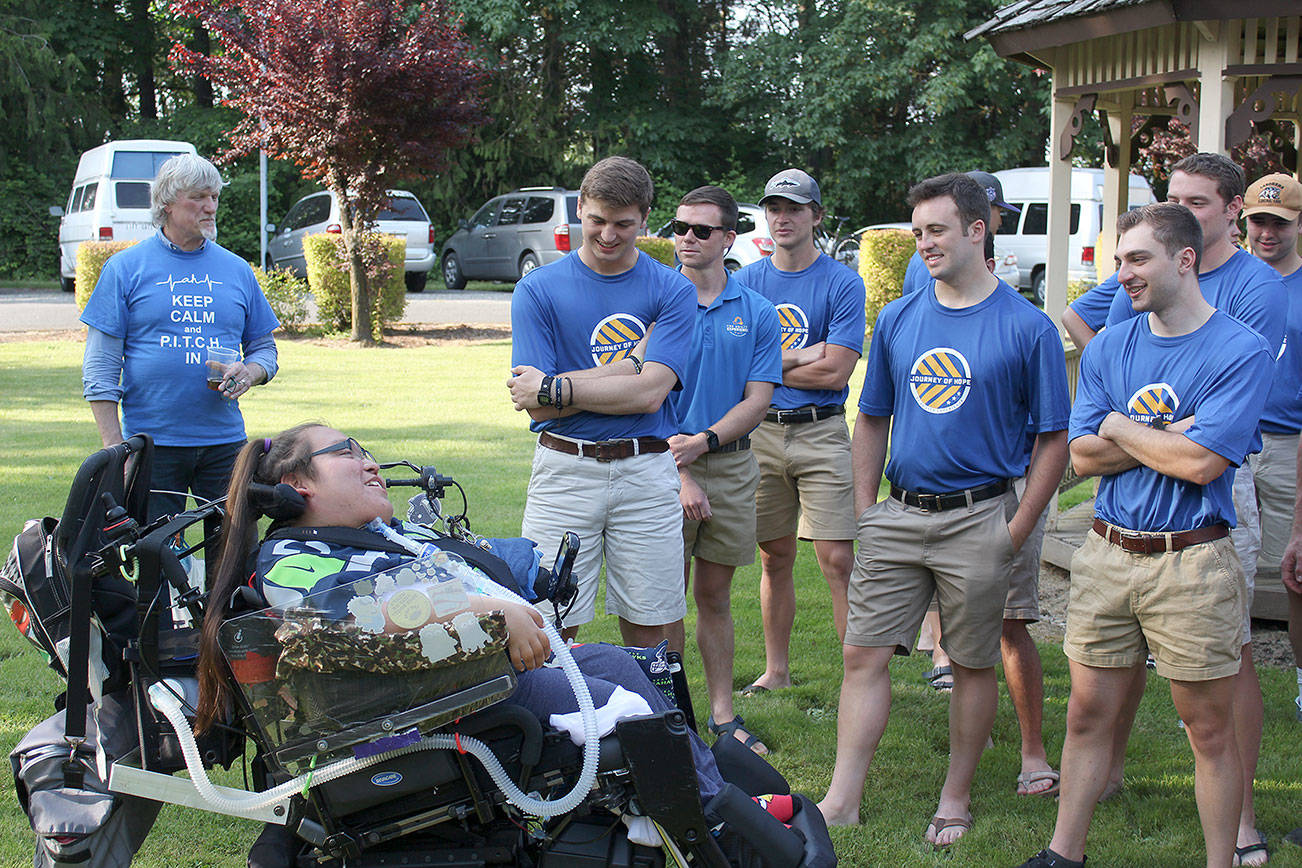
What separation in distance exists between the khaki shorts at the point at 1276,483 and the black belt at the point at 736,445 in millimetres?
1827

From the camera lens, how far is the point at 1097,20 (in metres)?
7.34

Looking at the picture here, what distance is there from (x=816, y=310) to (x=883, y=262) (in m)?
12.0

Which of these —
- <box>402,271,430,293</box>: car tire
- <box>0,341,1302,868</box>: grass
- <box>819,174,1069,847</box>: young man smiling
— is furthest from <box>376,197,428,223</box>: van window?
<box>819,174,1069,847</box>: young man smiling

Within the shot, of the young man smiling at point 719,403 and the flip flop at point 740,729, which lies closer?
the flip flop at point 740,729

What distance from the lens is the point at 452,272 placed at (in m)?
25.3

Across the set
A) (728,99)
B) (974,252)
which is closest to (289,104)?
(974,252)

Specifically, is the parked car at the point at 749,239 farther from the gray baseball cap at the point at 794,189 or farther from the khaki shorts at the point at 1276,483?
the khaki shorts at the point at 1276,483

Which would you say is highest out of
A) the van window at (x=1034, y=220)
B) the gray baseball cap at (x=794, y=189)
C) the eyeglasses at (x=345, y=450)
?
the van window at (x=1034, y=220)

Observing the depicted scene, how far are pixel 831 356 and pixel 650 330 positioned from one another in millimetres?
1179

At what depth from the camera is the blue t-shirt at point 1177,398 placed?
10.2 ft

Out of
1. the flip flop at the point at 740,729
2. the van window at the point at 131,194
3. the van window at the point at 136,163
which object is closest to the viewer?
the flip flop at the point at 740,729

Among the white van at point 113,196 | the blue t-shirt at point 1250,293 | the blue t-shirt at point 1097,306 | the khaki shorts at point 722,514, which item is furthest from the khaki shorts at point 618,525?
the white van at point 113,196

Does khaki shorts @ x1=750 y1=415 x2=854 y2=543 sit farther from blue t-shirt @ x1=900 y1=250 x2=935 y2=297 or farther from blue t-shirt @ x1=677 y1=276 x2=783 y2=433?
blue t-shirt @ x1=900 y1=250 x2=935 y2=297

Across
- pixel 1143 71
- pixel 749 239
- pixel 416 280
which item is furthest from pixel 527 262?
pixel 1143 71
